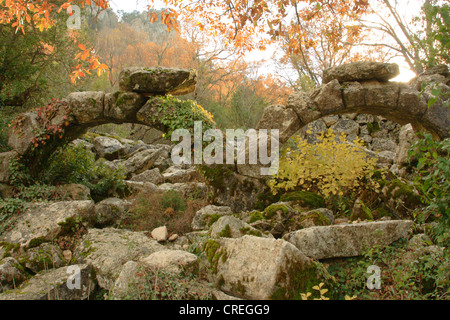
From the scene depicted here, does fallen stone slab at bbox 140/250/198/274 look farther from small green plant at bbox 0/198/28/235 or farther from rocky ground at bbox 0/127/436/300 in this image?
small green plant at bbox 0/198/28/235

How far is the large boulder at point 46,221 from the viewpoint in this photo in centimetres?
530

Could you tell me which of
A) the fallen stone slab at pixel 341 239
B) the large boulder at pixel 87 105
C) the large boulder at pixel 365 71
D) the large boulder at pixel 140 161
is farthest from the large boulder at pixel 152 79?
the large boulder at pixel 140 161

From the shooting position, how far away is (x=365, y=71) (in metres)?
6.71

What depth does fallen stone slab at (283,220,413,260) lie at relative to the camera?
13.2ft

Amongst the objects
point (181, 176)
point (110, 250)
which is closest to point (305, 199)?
point (110, 250)

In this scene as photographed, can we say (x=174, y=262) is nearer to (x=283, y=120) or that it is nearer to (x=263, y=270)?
(x=263, y=270)

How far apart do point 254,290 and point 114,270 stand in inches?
78.1

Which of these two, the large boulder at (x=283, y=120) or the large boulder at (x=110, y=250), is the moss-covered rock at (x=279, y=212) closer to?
the large boulder at (x=110, y=250)

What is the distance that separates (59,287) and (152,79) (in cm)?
441

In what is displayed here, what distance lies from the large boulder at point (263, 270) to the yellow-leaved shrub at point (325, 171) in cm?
325

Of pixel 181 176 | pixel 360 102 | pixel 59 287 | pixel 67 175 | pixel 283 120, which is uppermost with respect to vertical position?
pixel 360 102

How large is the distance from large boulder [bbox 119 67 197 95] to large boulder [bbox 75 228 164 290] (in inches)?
121

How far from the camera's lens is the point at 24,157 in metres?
6.82

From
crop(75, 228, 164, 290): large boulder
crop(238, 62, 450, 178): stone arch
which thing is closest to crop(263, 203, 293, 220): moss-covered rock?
crop(238, 62, 450, 178): stone arch
